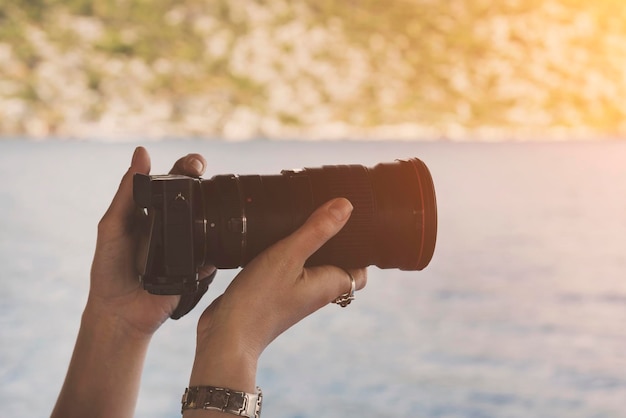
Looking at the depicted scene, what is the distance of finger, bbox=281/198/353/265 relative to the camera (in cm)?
104

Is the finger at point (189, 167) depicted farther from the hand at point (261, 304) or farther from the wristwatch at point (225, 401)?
the wristwatch at point (225, 401)

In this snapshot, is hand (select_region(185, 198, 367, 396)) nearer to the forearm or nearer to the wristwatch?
the wristwatch

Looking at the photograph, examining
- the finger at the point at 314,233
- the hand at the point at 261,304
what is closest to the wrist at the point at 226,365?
the hand at the point at 261,304

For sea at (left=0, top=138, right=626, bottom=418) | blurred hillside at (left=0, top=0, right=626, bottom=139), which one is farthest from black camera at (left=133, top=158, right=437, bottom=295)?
blurred hillside at (left=0, top=0, right=626, bottom=139)

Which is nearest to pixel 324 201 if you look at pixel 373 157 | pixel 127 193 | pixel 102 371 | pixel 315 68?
pixel 127 193

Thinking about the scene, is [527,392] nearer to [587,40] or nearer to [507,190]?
[507,190]

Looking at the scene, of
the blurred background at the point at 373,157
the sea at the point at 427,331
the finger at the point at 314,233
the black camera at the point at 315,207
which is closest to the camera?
the finger at the point at 314,233

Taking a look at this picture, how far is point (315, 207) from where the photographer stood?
1.18 m

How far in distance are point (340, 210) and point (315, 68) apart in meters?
29.5

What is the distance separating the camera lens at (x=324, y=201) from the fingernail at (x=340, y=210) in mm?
119

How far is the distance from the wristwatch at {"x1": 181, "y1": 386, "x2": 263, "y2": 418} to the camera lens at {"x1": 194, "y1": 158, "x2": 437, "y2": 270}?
26cm

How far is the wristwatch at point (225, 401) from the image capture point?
937 millimetres

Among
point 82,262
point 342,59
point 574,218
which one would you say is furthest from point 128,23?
point 82,262

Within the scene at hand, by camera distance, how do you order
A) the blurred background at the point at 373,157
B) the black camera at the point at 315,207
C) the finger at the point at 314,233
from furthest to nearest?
the blurred background at the point at 373,157
the black camera at the point at 315,207
the finger at the point at 314,233
